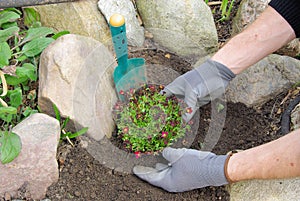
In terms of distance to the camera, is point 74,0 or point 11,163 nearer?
point 11,163

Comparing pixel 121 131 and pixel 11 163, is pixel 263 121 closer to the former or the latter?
pixel 121 131

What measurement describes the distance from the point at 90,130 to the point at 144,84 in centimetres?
31

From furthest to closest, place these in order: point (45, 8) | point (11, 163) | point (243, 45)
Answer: point (45, 8) → point (243, 45) → point (11, 163)

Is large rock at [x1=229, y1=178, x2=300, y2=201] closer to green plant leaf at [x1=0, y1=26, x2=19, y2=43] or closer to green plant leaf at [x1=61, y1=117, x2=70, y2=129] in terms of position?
green plant leaf at [x1=61, y1=117, x2=70, y2=129]

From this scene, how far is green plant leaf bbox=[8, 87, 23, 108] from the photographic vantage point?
168cm

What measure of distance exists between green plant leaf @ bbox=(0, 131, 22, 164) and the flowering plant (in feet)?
1.34

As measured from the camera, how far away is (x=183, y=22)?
205 cm

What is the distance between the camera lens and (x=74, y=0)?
192cm

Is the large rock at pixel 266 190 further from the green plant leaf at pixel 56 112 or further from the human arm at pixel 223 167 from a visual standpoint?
the green plant leaf at pixel 56 112

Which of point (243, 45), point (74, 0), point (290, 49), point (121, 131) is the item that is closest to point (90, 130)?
point (121, 131)

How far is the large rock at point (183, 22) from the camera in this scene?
202 cm

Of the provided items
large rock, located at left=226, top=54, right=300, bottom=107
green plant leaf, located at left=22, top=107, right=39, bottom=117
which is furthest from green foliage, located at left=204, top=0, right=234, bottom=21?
green plant leaf, located at left=22, top=107, right=39, bottom=117

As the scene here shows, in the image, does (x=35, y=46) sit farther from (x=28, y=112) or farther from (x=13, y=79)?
(x=28, y=112)

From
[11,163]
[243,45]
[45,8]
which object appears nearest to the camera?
[11,163]
